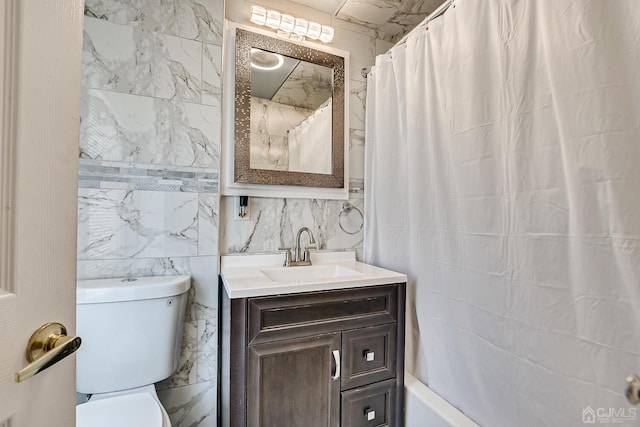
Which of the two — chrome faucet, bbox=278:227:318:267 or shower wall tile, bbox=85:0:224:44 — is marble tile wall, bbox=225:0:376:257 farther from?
shower wall tile, bbox=85:0:224:44

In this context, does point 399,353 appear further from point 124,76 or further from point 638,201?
point 124,76

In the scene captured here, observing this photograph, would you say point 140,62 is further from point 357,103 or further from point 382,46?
point 382,46

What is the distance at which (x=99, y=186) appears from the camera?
1256 millimetres

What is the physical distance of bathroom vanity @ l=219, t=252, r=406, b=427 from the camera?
108cm

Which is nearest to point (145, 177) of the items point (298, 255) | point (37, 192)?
point (298, 255)

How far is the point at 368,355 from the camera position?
4.18 feet

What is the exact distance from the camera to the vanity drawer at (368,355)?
1230 mm

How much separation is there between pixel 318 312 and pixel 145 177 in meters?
0.96

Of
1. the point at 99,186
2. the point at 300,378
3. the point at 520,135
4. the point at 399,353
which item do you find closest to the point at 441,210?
the point at 520,135

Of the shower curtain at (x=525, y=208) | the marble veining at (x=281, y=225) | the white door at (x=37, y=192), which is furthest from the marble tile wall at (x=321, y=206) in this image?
the white door at (x=37, y=192)

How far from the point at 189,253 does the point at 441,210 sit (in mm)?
1162

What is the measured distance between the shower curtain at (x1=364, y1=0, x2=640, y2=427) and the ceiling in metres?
0.39
